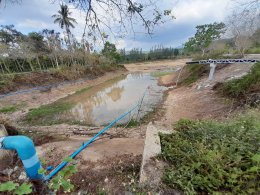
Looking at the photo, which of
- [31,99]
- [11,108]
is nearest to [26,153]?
[11,108]

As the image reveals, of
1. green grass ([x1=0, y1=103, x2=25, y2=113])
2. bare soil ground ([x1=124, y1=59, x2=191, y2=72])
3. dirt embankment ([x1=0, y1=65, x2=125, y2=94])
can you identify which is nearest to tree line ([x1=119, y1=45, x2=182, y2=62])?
bare soil ground ([x1=124, y1=59, x2=191, y2=72])

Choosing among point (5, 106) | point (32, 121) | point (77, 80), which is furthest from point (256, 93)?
point (77, 80)

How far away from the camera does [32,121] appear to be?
7.62 meters

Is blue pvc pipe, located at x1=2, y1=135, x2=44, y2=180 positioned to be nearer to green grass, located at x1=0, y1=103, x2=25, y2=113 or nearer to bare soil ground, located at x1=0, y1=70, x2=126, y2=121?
bare soil ground, located at x1=0, y1=70, x2=126, y2=121

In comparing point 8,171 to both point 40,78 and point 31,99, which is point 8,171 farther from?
point 40,78

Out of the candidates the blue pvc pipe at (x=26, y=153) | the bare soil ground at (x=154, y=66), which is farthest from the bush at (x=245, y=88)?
the bare soil ground at (x=154, y=66)

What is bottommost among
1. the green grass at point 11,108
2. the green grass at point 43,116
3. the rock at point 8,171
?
A: the green grass at point 43,116

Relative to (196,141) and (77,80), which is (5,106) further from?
(196,141)

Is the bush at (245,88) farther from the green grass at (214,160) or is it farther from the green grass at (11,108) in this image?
the green grass at (11,108)

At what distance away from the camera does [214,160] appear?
1.80 metres

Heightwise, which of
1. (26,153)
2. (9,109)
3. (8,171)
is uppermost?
(26,153)

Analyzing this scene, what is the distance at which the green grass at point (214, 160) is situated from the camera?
1562mm

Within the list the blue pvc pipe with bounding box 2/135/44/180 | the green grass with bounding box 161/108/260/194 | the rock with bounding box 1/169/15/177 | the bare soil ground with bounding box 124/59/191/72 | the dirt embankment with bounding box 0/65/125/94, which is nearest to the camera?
the green grass with bounding box 161/108/260/194

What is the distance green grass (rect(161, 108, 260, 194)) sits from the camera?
156 centimetres
